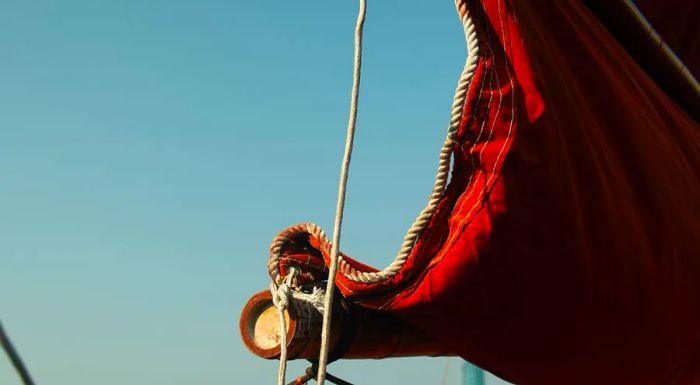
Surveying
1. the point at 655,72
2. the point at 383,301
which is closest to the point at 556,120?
the point at 383,301

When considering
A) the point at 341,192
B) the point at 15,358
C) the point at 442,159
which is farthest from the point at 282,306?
the point at 15,358

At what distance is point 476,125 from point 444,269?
24cm

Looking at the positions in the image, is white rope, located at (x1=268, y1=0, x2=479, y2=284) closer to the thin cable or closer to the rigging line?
the thin cable

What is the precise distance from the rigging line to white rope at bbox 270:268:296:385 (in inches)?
39.3

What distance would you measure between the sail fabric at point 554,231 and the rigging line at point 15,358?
2.99 ft

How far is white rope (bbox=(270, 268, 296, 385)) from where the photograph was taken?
1.64 meters

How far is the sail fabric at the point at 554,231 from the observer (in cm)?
148

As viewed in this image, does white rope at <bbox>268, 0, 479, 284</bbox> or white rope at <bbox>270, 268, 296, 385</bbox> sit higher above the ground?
white rope at <bbox>268, 0, 479, 284</bbox>

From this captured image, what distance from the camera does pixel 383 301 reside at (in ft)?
5.16

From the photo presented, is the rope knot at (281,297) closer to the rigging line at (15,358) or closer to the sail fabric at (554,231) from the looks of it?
the sail fabric at (554,231)

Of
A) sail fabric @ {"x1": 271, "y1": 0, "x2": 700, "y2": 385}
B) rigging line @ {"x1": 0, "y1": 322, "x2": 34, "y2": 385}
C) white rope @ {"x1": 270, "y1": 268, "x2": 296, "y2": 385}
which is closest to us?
rigging line @ {"x1": 0, "y1": 322, "x2": 34, "y2": 385}

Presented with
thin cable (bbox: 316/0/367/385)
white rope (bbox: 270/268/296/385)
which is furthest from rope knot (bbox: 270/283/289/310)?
thin cable (bbox: 316/0/367/385)

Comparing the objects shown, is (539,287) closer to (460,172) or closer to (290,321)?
(460,172)

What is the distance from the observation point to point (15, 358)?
2.02 ft
